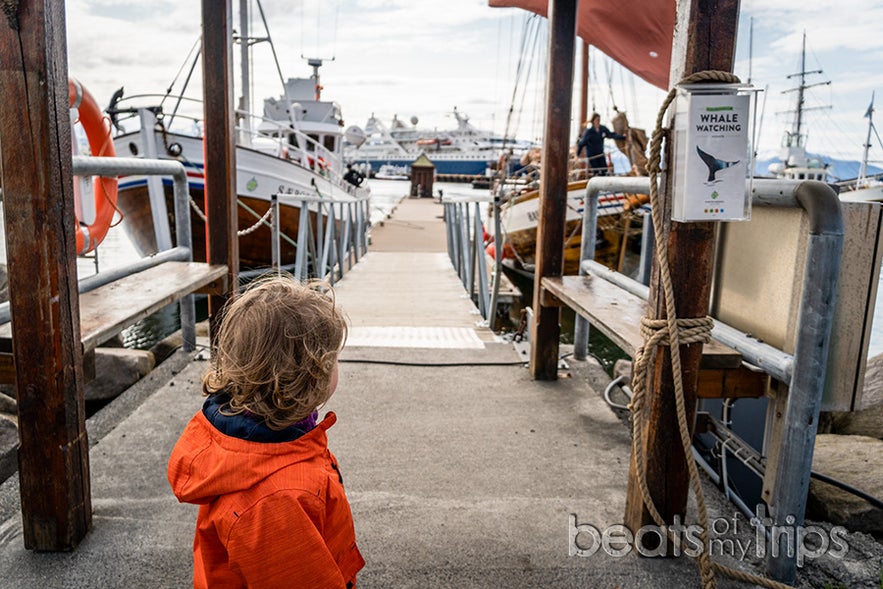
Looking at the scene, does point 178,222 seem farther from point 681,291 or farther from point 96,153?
point 681,291

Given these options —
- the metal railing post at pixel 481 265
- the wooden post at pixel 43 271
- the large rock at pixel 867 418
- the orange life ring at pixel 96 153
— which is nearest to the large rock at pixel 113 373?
the orange life ring at pixel 96 153

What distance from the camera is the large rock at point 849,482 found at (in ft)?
8.55

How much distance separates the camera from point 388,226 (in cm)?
1917

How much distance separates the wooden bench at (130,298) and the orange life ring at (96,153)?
1.61 feet

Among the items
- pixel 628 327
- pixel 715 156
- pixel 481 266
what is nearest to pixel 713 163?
pixel 715 156

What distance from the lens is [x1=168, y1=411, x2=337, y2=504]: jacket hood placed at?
128 centimetres

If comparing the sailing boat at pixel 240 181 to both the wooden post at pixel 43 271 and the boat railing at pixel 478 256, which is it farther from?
the wooden post at pixel 43 271

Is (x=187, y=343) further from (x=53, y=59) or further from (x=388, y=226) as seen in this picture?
(x=388, y=226)

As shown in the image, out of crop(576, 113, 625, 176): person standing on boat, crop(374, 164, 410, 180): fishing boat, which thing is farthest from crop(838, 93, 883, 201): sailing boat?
crop(374, 164, 410, 180): fishing boat

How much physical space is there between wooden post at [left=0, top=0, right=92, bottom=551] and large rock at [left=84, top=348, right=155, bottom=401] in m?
2.81

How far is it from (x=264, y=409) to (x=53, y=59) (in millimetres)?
1177

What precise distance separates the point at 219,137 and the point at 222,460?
9.42 ft

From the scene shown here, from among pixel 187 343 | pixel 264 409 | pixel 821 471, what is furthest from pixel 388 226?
pixel 264 409

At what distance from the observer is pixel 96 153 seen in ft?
13.9
